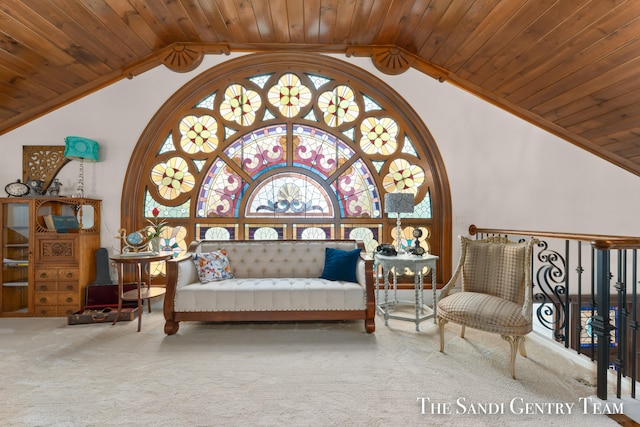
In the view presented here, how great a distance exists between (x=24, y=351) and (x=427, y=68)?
529 centimetres

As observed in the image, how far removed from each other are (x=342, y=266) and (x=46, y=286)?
3448mm

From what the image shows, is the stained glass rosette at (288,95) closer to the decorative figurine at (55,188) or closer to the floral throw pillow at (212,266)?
the floral throw pillow at (212,266)

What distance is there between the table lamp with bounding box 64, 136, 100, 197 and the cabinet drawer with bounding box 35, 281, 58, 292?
1099 mm

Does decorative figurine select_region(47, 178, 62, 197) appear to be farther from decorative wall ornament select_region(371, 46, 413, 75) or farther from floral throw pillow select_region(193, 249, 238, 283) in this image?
decorative wall ornament select_region(371, 46, 413, 75)

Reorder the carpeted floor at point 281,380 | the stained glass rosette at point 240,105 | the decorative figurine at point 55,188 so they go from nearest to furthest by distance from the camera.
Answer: the carpeted floor at point 281,380 → the decorative figurine at point 55,188 → the stained glass rosette at point 240,105

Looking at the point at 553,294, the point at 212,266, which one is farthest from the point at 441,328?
the point at 212,266

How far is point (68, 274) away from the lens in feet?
11.7

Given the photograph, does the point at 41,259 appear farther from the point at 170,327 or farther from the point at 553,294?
the point at 553,294

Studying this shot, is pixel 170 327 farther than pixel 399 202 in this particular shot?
No

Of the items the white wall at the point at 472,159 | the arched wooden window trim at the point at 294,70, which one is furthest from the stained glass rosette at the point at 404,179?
the white wall at the point at 472,159

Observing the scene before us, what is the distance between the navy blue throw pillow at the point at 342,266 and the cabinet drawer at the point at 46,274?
3.11 metres

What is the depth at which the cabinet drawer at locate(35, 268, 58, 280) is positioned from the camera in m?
3.54

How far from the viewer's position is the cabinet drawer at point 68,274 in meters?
3.56

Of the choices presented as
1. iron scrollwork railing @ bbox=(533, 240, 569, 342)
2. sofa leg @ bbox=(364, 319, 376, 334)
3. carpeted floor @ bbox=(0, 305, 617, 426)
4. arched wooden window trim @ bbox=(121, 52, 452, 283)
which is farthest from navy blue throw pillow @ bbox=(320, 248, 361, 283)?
iron scrollwork railing @ bbox=(533, 240, 569, 342)
